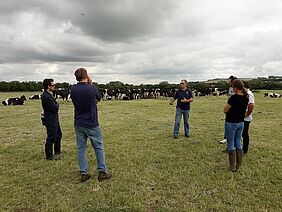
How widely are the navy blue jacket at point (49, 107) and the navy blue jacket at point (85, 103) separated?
1664mm

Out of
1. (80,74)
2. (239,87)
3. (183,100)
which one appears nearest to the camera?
(80,74)

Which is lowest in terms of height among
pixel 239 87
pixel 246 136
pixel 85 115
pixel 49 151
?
pixel 49 151

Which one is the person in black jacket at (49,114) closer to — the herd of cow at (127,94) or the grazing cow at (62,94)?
the herd of cow at (127,94)

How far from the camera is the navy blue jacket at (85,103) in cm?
557

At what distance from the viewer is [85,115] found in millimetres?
5699

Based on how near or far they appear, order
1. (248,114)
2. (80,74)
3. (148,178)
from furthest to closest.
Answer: (248,114)
(148,178)
(80,74)

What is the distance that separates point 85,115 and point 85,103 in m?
0.25

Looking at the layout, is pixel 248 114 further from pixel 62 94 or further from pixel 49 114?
pixel 62 94

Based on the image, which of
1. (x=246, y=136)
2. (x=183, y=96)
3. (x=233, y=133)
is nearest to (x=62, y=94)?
(x=183, y=96)

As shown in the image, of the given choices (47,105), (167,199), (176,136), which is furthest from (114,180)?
(176,136)

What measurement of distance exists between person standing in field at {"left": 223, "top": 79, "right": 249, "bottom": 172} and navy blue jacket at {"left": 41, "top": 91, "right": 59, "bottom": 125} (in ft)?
13.6

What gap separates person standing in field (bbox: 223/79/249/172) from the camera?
628 cm

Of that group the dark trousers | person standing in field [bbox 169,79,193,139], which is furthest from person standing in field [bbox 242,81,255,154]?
person standing in field [bbox 169,79,193,139]

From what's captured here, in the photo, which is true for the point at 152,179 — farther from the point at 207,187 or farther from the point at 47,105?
the point at 47,105
